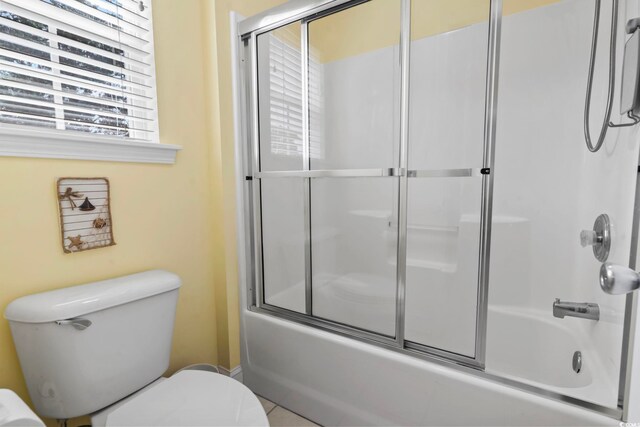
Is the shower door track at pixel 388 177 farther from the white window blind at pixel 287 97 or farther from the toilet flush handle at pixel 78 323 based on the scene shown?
the toilet flush handle at pixel 78 323

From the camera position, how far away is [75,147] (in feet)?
3.50

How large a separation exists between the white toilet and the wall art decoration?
0.51 feet

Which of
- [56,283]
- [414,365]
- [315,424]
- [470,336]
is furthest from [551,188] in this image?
[56,283]

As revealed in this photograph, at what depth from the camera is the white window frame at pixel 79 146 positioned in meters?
0.94

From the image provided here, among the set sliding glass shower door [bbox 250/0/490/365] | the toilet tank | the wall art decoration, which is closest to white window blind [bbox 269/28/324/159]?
sliding glass shower door [bbox 250/0/490/365]

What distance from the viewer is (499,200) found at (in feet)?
5.55

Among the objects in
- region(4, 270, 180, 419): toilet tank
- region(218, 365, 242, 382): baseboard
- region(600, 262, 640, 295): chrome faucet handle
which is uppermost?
region(600, 262, 640, 295): chrome faucet handle

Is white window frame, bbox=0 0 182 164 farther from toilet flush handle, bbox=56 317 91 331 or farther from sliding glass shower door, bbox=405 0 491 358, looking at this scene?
sliding glass shower door, bbox=405 0 491 358

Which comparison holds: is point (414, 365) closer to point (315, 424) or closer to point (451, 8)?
point (315, 424)

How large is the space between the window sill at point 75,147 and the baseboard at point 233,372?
3.61 feet

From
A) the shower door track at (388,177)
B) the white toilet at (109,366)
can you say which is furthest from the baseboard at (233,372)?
the white toilet at (109,366)

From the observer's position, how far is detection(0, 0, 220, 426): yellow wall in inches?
38.8

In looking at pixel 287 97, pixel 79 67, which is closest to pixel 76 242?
pixel 79 67

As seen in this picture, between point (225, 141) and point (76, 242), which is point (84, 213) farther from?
point (225, 141)
